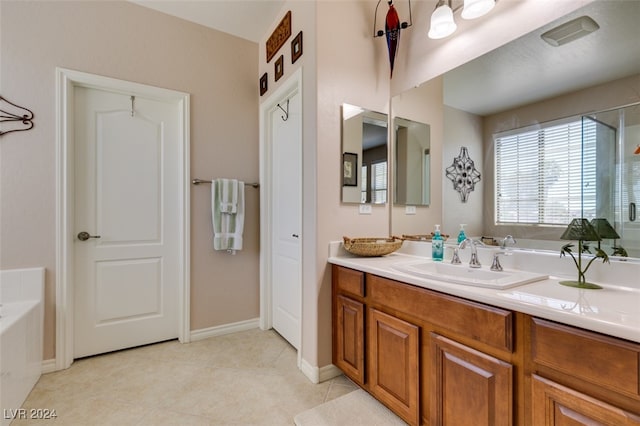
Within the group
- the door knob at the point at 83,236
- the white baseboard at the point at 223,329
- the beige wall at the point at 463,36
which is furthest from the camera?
the white baseboard at the point at 223,329

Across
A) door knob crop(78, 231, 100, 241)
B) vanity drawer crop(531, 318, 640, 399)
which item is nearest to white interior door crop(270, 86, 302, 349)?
door knob crop(78, 231, 100, 241)

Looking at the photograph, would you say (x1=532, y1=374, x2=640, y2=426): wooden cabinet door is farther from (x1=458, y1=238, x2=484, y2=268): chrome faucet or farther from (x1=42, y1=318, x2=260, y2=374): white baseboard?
(x1=42, y1=318, x2=260, y2=374): white baseboard

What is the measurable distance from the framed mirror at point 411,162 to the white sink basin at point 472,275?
0.58 m

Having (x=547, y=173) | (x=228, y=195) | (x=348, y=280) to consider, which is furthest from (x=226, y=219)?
(x=547, y=173)

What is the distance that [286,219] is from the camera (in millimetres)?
2580

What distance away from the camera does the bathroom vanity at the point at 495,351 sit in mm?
811

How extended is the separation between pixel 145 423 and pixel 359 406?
1.19 meters

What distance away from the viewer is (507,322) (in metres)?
1.02

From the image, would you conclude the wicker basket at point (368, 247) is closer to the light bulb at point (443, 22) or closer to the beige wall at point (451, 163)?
the beige wall at point (451, 163)

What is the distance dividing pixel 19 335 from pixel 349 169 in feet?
7.41

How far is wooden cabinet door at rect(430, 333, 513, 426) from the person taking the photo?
→ 1.04m

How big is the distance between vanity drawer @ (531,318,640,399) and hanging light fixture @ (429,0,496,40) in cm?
159

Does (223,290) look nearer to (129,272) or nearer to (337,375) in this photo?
(129,272)

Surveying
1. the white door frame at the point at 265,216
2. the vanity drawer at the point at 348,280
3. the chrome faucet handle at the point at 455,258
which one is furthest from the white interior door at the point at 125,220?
the chrome faucet handle at the point at 455,258
